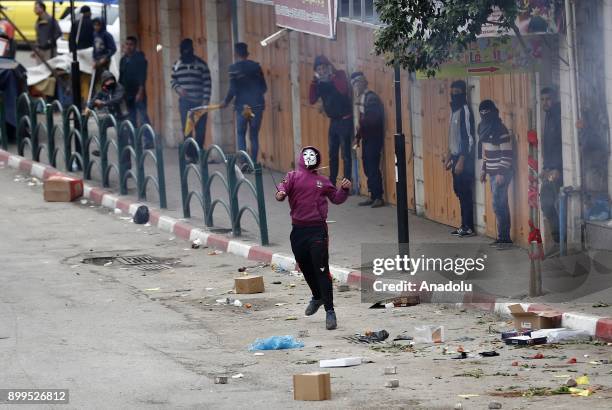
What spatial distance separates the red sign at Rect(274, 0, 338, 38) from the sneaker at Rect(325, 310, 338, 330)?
604 cm

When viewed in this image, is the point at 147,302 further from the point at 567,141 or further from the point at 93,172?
the point at 93,172

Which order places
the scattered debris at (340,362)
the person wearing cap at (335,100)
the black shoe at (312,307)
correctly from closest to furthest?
the scattered debris at (340,362)
the black shoe at (312,307)
the person wearing cap at (335,100)

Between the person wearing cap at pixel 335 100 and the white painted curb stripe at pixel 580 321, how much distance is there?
804 centimetres

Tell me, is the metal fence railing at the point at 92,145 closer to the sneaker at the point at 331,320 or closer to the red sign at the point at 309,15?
the red sign at the point at 309,15

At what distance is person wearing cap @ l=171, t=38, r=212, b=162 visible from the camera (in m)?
24.5

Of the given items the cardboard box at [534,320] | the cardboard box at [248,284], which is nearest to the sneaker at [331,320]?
the cardboard box at [534,320]

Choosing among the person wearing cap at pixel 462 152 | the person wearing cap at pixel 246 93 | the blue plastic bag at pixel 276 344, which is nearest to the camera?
the blue plastic bag at pixel 276 344

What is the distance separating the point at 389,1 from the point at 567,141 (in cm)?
276

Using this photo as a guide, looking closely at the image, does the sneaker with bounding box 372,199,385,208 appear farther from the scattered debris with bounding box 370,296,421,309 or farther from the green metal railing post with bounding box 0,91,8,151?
the green metal railing post with bounding box 0,91,8,151

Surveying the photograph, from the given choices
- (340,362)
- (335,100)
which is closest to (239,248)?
(335,100)

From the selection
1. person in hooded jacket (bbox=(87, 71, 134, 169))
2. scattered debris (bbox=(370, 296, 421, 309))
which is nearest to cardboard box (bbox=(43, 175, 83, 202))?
person in hooded jacket (bbox=(87, 71, 134, 169))

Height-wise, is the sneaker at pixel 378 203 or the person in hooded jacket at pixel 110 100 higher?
the person in hooded jacket at pixel 110 100

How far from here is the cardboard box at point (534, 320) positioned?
1313cm

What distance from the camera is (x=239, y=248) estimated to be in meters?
18.2
